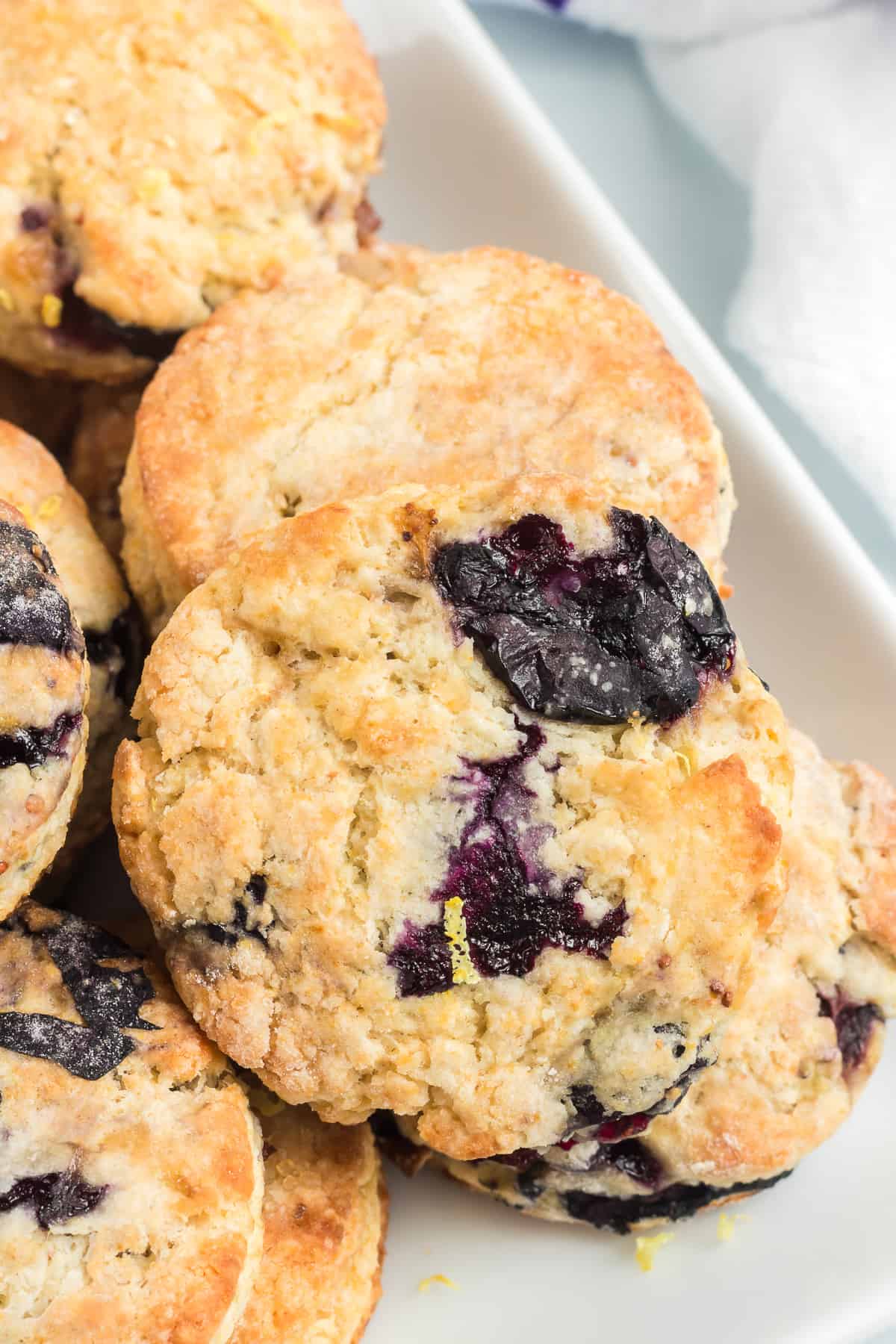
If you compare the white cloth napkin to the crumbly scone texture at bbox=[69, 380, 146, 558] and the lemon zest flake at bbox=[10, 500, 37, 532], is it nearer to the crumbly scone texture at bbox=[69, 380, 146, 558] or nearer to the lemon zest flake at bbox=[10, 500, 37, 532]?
Answer: the crumbly scone texture at bbox=[69, 380, 146, 558]

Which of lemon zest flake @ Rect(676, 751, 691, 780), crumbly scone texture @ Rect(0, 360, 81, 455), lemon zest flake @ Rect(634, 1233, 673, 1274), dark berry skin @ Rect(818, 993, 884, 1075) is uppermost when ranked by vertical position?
lemon zest flake @ Rect(676, 751, 691, 780)

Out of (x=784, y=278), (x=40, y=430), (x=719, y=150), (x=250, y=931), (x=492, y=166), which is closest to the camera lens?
(x=250, y=931)

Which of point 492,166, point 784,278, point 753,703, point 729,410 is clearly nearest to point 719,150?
point 784,278

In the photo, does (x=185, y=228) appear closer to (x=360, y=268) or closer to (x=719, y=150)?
(x=360, y=268)

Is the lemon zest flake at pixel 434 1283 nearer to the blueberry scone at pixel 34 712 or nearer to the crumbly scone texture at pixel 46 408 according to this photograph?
the blueberry scone at pixel 34 712

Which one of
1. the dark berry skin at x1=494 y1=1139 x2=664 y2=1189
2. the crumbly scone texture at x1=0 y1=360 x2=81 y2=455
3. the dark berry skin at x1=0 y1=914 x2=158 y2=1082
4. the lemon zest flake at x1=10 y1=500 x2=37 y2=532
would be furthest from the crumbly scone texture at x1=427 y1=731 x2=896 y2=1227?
the crumbly scone texture at x1=0 y1=360 x2=81 y2=455

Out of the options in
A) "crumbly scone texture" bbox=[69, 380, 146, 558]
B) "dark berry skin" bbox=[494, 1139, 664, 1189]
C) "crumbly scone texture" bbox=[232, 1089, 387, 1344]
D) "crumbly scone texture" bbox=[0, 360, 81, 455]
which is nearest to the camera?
"crumbly scone texture" bbox=[232, 1089, 387, 1344]
